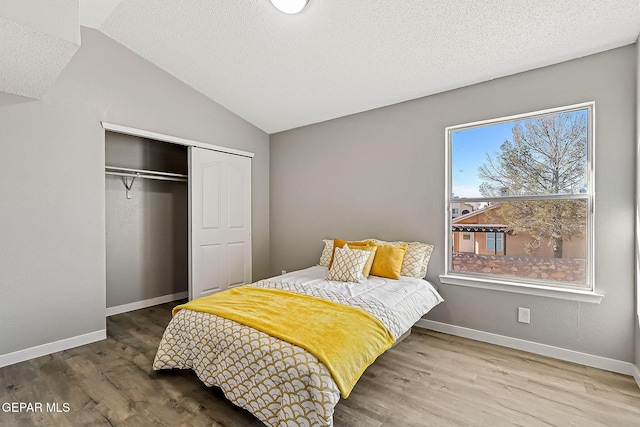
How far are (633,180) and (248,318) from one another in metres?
2.96

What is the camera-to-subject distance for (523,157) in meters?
2.78

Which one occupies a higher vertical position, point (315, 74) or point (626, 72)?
point (315, 74)

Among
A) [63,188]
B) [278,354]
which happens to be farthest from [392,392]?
[63,188]

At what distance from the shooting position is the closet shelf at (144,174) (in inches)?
138

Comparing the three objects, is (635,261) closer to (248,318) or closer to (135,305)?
(248,318)

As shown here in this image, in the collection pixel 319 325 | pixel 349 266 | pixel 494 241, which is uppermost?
pixel 494 241

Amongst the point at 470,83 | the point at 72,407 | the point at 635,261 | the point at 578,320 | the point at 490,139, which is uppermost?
the point at 470,83

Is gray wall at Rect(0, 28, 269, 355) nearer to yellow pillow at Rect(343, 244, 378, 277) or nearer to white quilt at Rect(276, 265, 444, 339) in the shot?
white quilt at Rect(276, 265, 444, 339)

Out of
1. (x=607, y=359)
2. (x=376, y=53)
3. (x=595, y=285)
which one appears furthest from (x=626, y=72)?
(x=607, y=359)

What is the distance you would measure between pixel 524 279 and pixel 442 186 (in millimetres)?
1128

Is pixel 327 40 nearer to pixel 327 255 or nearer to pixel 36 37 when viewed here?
pixel 36 37

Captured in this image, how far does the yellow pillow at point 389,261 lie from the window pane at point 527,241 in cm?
60

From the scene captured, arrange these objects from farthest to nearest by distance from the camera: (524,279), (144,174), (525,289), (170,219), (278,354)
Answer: (170,219) < (144,174) < (524,279) < (525,289) < (278,354)

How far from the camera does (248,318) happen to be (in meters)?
1.92
